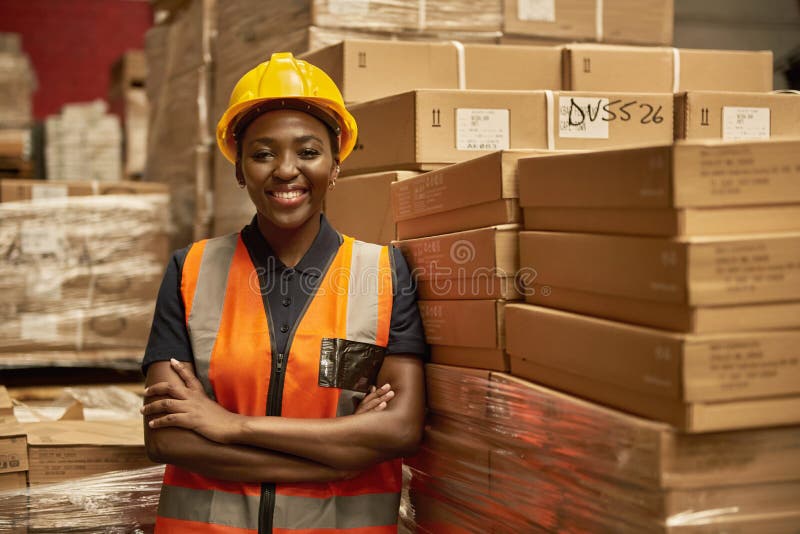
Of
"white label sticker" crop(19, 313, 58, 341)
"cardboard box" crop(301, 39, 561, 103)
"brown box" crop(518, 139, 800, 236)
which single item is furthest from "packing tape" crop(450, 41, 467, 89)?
"white label sticker" crop(19, 313, 58, 341)

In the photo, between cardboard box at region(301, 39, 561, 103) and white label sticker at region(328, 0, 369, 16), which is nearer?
cardboard box at region(301, 39, 561, 103)

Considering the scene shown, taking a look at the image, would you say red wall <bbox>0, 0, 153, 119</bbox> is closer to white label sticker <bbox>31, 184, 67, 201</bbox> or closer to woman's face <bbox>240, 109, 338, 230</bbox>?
white label sticker <bbox>31, 184, 67, 201</bbox>

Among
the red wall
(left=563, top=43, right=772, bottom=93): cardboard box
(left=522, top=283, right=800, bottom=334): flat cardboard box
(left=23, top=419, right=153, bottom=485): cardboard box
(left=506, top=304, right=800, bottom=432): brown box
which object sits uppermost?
the red wall

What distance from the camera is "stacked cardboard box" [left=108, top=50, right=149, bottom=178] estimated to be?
5832 millimetres

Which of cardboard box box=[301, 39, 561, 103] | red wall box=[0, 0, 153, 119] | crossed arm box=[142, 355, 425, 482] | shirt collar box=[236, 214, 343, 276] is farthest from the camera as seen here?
red wall box=[0, 0, 153, 119]

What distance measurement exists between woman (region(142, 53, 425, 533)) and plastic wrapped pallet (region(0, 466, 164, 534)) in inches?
18.0

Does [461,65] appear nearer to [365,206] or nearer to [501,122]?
[501,122]

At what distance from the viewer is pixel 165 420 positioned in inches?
75.4

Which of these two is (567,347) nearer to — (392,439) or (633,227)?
(633,227)

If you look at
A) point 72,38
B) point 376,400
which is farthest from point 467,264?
point 72,38

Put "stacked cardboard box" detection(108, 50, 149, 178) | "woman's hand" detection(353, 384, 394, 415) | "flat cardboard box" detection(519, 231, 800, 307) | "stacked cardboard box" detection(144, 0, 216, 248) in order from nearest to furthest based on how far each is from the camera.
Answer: "flat cardboard box" detection(519, 231, 800, 307) < "woman's hand" detection(353, 384, 394, 415) < "stacked cardboard box" detection(144, 0, 216, 248) < "stacked cardboard box" detection(108, 50, 149, 178)

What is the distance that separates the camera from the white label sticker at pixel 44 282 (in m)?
3.79

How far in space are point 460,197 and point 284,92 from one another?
1.61ft

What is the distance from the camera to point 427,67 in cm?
266
